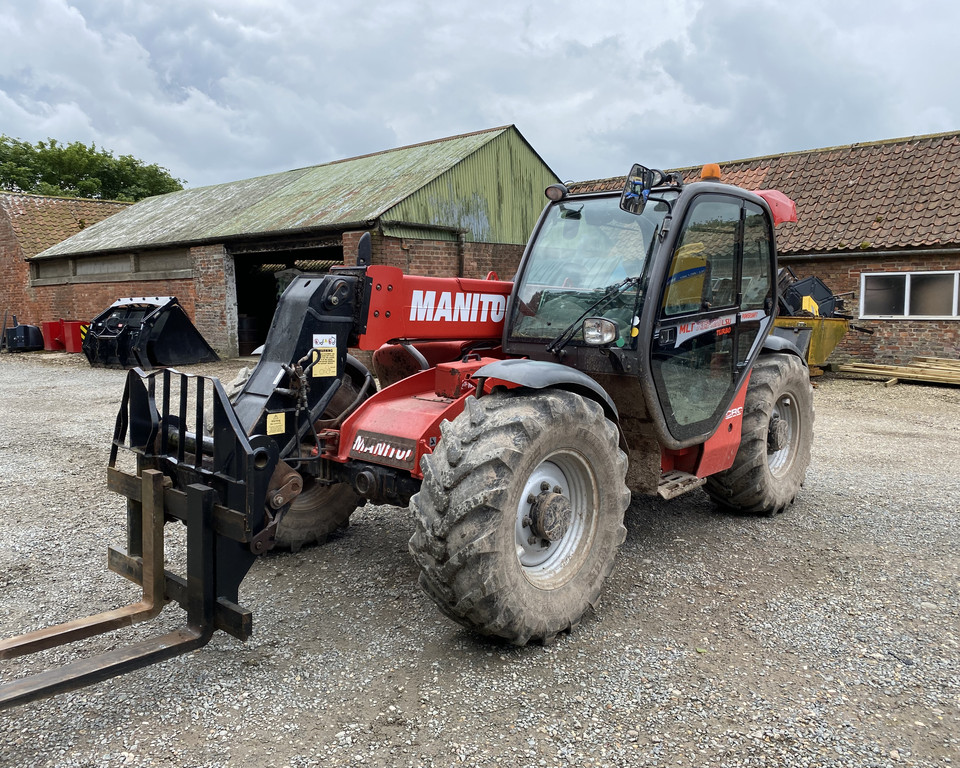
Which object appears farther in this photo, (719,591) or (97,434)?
(97,434)

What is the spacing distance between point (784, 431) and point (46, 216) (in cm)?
2809

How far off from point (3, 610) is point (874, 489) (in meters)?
6.26

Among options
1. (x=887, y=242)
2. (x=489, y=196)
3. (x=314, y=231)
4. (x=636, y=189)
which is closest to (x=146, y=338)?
(x=314, y=231)

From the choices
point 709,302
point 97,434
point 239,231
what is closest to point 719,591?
point 709,302

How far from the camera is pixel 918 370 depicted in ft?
→ 43.0

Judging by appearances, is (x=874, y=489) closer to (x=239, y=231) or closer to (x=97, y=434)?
(x=97, y=434)

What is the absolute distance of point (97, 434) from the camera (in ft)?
28.5

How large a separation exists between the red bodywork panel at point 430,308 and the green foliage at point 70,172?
148 feet

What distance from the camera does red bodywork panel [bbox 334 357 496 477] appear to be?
3762mm

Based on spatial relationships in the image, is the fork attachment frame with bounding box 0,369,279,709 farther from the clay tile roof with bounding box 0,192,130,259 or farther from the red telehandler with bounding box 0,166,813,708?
the clay tile roof with bounding box 0,192,130,259

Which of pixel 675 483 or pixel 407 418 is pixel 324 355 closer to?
pixel 407 418

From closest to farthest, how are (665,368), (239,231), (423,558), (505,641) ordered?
(423,558)
(505,641)
(665,368)
(239,231)

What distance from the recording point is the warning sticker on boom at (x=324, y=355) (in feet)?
12.3

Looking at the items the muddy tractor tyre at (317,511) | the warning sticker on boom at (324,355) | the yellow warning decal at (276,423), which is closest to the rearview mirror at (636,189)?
the warning sticker on boom at (324,355)
